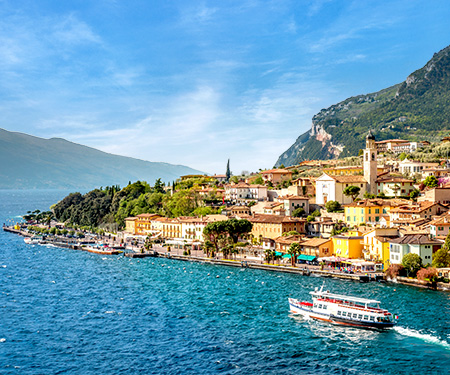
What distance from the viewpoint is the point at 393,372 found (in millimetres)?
31719

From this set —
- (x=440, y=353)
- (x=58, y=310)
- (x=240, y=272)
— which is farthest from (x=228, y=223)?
(x=440, y=353)

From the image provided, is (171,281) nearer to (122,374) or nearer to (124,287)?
(124,287)

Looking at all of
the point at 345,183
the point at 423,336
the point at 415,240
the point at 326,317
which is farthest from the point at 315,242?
the point at 423,336

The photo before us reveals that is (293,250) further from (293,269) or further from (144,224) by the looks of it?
(144,224)

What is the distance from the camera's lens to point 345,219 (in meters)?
84.8

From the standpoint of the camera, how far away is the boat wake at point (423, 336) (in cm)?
3631

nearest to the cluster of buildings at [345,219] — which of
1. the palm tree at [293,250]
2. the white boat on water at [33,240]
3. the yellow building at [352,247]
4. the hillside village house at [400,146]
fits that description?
the yellow building at [352,247]

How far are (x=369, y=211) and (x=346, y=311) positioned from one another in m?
42.1

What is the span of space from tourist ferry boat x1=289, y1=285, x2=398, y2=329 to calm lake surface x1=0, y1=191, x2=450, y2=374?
42.1 inches

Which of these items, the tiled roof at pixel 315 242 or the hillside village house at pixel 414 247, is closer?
the hillside village house at pixel 414 247

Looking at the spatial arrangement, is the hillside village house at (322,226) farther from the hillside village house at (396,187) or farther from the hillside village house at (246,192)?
the hillside village house at (246,192)

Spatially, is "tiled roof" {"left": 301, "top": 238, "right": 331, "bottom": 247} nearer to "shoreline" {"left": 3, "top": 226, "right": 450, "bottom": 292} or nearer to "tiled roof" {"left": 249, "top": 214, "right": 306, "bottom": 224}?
"shoreline" {"left": 3, "top": 226, "right": 450, "bottom": 292}

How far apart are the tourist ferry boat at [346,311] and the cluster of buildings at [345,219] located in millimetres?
19201

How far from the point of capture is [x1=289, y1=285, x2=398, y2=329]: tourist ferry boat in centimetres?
4122
